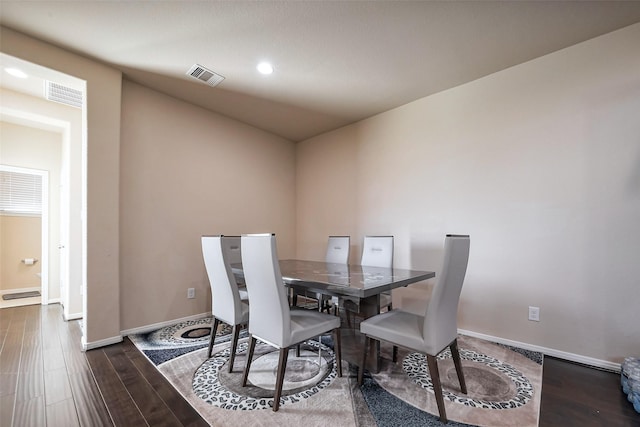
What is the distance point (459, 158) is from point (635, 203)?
54.6 inches

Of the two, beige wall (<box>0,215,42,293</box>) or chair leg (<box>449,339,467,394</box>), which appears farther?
beige wall (<box>0,215,42,293</box>)

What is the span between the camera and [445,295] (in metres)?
1.53

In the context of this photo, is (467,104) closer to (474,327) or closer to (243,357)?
(474,327)

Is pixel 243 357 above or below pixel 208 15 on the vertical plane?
below

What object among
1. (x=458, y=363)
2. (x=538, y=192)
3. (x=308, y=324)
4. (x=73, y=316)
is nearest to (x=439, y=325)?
(x=458, y=363)

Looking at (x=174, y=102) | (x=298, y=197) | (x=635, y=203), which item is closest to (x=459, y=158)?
(x=635, y=203)

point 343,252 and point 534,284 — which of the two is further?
point 343,252

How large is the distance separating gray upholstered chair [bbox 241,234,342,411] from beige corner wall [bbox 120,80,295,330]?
1848mm

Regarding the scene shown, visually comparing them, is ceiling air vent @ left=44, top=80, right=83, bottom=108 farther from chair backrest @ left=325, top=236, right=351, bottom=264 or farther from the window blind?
chair backrest @ left=325, top=236, right=351, bottom=264

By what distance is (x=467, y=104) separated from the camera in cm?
294

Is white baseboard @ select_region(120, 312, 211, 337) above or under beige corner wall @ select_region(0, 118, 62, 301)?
under

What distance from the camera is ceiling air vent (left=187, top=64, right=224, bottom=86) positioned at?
2679mm

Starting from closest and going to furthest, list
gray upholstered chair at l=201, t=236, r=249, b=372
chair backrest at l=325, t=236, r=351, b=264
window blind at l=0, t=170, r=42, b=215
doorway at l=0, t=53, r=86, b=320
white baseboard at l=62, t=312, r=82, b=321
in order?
gray upholstered chair at l=201, t=236, r=249, b=372 → doorway at l=0, t=53, r=86, b=320 → white baseboard at l=62, t=312, r=82, b=321 → chair backrest at l=325, t=236, r=351, b=264 → window blind at l=0, t=170, r=42, b=215

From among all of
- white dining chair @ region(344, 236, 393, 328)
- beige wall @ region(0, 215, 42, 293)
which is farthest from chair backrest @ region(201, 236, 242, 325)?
beige wall @ region(0, 215, 42, 293)
